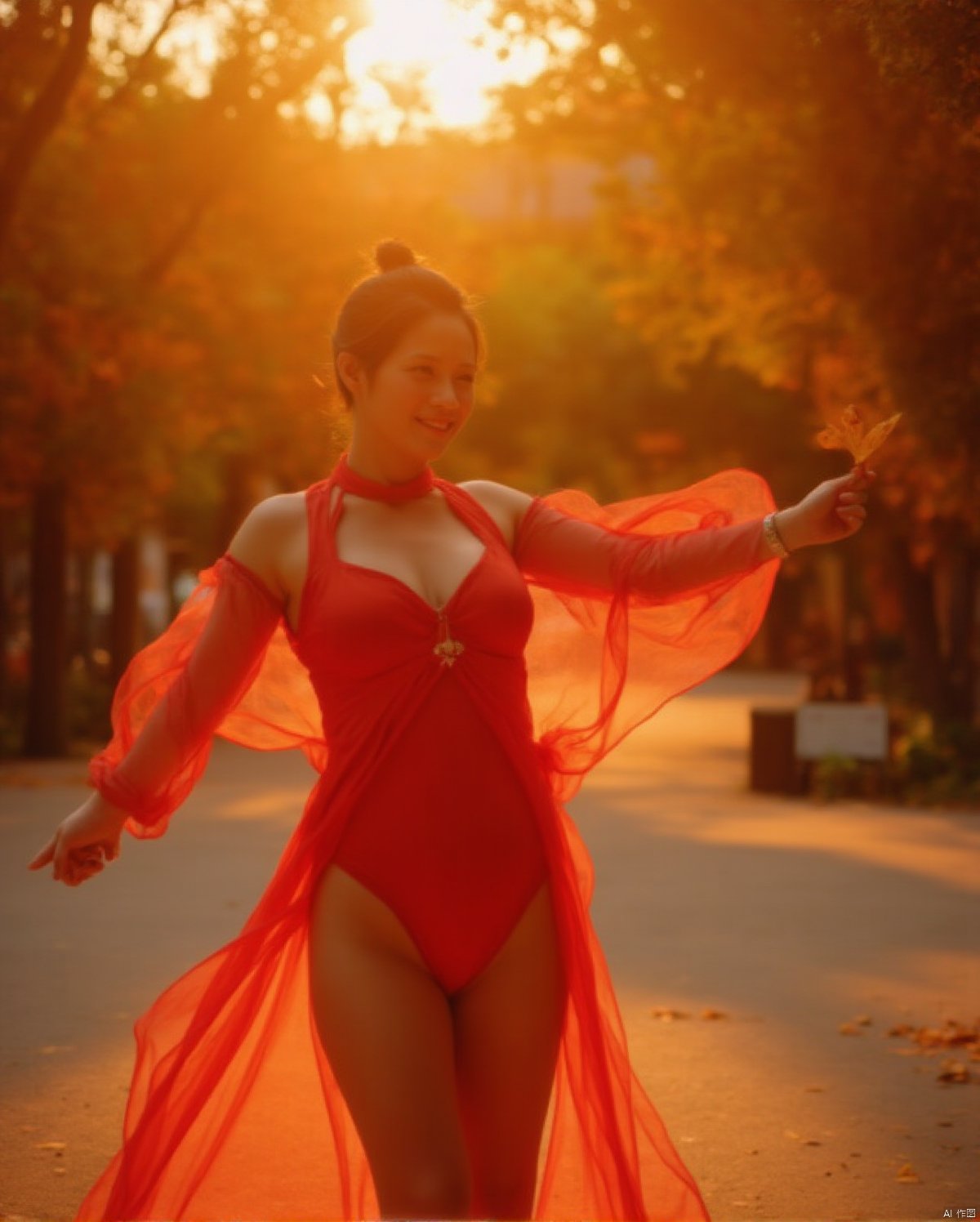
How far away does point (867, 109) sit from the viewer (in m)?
11.0

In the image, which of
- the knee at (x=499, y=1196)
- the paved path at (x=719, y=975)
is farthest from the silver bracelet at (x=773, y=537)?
the paved path at (x=719, y=975)

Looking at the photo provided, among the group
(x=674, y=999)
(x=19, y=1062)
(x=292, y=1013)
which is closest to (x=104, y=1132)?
(x=19, y=1062)

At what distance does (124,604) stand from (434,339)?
73.5 feet

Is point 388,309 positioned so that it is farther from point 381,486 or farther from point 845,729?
point 845,729

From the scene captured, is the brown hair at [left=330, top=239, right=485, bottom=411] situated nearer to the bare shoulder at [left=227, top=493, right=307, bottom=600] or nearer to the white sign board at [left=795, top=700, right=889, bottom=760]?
the bare shoulder at [left=227, top=493, right=307, bottom=600]

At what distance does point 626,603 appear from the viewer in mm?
3984

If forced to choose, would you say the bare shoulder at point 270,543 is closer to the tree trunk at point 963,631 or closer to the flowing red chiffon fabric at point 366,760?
the flowing red chiffon fabric at point 366,760

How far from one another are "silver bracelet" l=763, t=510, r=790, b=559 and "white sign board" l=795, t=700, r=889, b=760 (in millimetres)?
13470

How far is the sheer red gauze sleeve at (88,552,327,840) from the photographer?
12.0 ft

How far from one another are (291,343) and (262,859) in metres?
12.4

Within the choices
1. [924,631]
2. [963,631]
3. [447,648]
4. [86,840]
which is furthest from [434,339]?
[963,631]

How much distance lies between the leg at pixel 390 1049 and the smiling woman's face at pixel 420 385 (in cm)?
86

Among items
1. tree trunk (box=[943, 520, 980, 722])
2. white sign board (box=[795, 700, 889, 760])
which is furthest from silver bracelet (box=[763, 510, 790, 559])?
tree trunk (box=[943, 520, 980, 722])

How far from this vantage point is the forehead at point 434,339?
3631 millimetres
